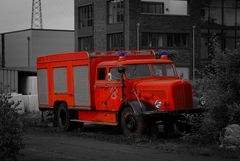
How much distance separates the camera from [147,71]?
21391 mm

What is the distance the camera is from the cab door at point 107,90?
21.1 metres

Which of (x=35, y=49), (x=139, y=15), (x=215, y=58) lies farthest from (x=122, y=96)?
(x=35, y=49)

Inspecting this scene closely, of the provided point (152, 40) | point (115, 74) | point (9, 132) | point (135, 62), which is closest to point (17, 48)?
point (152, 40)

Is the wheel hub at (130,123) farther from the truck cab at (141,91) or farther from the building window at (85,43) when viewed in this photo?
the building window at (85,43)

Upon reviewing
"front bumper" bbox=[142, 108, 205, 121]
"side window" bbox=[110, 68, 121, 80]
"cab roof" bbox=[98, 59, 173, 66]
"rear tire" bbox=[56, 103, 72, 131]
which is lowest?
"rear tire" bbox=[56, 103, 72, 131]

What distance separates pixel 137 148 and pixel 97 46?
48857 mm

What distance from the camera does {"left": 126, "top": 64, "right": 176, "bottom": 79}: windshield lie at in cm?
2123

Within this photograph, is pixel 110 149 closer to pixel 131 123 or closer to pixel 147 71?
pixel 131 123

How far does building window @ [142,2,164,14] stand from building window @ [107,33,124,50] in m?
3.88

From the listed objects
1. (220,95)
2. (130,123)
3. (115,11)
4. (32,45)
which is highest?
(115,11)

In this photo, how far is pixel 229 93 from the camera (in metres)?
17.9

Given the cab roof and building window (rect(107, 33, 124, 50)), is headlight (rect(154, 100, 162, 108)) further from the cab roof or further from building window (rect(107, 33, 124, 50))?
building window (rect(107, 33, 124, 50))

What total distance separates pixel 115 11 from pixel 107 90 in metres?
43.3

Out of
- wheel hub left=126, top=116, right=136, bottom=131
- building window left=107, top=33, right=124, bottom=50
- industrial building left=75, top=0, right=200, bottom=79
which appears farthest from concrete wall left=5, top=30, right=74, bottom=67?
wheel hub left=126, top=116, right=136, bottom=131
